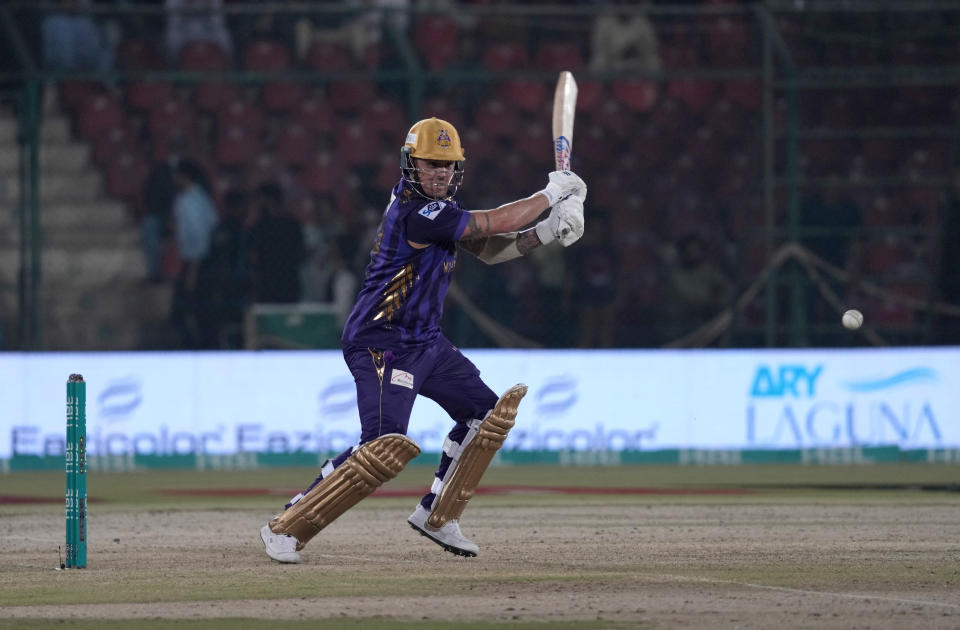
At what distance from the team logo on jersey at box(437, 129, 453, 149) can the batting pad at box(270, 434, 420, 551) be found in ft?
5.16

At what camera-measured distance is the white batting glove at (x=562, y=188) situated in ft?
29.5

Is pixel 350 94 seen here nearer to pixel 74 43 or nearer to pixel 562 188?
pixel 74 43

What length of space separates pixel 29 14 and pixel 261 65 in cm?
307

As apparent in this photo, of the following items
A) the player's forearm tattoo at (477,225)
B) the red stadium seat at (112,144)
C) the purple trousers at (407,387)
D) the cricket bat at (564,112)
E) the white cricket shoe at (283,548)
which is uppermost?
the red stadium seat at (112,144)

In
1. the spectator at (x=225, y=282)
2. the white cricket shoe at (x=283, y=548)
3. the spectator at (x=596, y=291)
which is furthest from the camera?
the spectator at (x=596, y=291)

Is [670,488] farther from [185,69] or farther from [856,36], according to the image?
[185,69]

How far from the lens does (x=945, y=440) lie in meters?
17.6

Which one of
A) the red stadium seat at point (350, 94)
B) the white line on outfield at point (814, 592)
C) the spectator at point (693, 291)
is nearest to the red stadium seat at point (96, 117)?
the red stadium seat at point (350, 94)

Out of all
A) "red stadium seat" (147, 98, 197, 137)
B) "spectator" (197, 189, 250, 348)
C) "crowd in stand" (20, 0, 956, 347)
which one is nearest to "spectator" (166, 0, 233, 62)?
"crowd in stand" (20, 0, 956, 347)

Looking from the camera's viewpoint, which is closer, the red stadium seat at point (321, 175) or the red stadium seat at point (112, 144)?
the red stadium seat at point (321, 175)

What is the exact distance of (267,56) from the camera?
20.7 m

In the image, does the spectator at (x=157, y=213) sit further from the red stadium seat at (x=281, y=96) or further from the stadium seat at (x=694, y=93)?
the stadium seat at (x=694, y=93)

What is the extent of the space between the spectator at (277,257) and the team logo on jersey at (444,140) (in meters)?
9.93

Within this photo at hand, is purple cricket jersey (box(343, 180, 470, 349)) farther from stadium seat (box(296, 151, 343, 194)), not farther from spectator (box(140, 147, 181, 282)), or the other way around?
stadium seat (box(296, 151, 343, 194))
